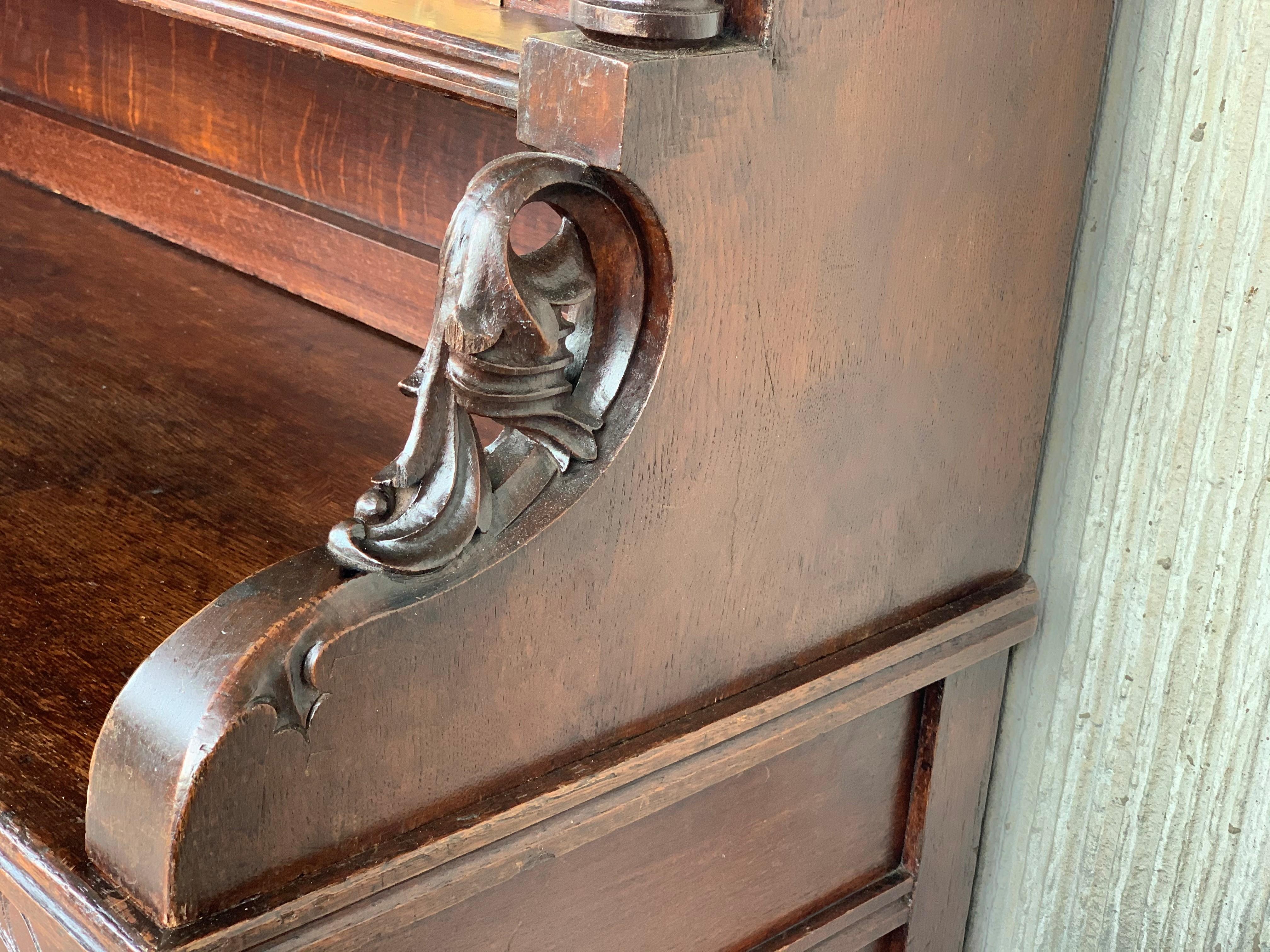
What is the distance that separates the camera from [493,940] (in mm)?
834

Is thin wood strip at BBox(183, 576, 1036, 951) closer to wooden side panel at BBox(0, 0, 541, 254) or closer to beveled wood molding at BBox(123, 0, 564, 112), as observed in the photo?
beveled wood molding at BBox(123, 0, 564, 112)

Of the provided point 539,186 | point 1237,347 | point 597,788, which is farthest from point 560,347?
point 1237,347

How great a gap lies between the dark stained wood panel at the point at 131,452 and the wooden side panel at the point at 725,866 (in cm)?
27

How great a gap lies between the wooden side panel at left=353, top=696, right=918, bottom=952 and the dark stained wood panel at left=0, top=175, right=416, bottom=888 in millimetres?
266

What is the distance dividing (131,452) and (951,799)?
0.76 m

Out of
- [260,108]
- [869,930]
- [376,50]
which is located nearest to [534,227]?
[376,50]

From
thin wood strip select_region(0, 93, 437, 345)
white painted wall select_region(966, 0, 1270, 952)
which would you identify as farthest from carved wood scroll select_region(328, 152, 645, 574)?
thin wood strip select_region(0, 93, 437, 345)

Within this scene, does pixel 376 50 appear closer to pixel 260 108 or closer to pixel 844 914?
pixel 260 108

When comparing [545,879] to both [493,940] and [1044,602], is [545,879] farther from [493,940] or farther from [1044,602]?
[1044,602]

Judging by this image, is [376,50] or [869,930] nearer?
[376,50]

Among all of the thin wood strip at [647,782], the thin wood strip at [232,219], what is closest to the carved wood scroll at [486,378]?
the thin wood strip at [647,782]

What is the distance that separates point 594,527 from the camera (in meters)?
0.76

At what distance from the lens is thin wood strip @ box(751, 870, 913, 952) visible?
106 centimetres

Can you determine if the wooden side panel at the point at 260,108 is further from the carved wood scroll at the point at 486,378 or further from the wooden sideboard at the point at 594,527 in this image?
the carved wood scroll at the point at 486,378
